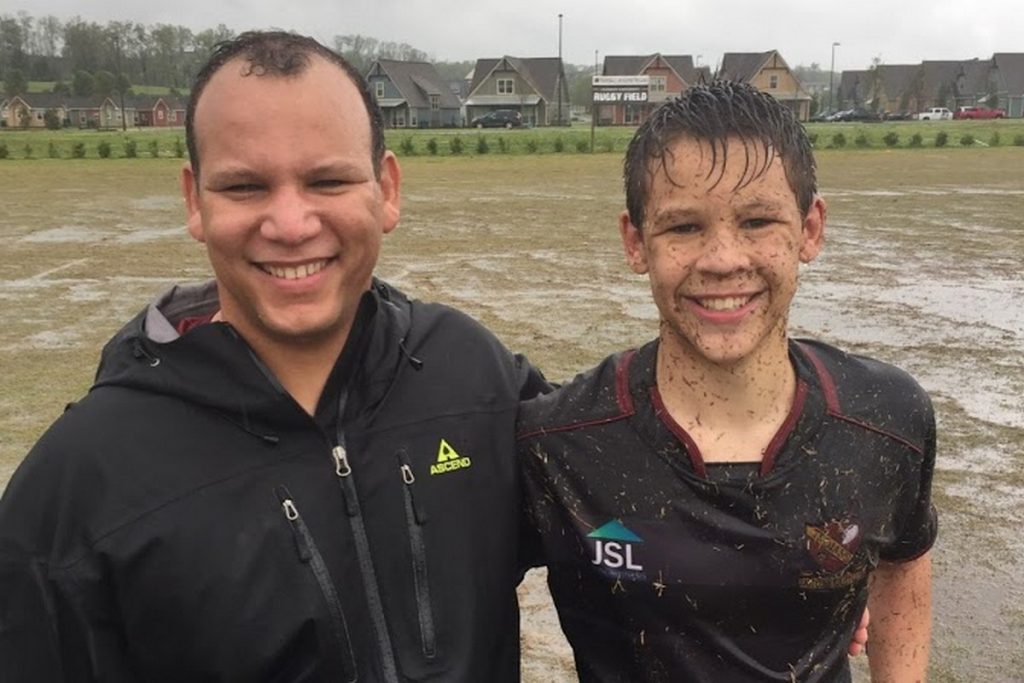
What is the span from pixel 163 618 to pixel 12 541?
29cm

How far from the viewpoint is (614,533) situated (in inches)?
77.5

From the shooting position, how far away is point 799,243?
79.1 inches

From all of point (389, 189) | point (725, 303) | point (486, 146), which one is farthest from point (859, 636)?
point (486, 146)

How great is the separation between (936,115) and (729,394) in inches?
3526

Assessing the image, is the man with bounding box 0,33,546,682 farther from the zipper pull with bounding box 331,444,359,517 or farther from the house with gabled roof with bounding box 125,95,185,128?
the house with gabled roof with bounding box 125,95,185,128

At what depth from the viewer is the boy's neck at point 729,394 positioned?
199cm

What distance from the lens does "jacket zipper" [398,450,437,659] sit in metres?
1.94

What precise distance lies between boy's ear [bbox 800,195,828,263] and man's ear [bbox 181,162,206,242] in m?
1.22

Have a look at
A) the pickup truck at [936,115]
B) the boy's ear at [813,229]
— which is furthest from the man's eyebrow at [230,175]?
the pickup truck at [936,115]

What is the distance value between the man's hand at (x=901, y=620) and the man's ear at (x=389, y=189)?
1308 mm

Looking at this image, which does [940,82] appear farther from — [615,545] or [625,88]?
[615,545]

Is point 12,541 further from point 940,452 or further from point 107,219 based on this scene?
point 107,219

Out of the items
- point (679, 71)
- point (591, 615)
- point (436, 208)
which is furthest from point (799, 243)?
point (679, 71)

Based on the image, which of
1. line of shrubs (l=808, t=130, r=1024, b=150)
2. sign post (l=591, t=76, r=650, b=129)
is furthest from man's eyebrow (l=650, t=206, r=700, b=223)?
sign post (l=591, t=76, r=650, b=129)
